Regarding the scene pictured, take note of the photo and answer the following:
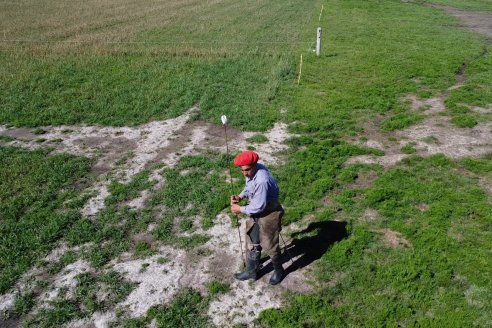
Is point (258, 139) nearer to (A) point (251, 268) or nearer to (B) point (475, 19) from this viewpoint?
(A) point (251, 268)

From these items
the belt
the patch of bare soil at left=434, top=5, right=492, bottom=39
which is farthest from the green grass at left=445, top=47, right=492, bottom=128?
the patch of bare soil at left=434, top=5, right=492, bottom=39

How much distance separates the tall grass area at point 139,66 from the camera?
14.7m

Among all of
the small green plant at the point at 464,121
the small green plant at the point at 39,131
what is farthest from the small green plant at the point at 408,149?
the small green plant at the point at 39,131

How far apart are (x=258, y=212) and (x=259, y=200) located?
0.21 metres

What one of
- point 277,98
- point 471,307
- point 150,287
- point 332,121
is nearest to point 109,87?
point 277,98

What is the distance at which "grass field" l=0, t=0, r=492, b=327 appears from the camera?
22.6 feet

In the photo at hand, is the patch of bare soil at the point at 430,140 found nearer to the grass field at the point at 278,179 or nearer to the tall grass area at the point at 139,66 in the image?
the grass field at the point at 278,179

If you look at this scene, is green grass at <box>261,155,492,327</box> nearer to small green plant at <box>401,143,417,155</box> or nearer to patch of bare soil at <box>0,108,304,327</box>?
patch of bare soil at <box>0,108,304,327</box>

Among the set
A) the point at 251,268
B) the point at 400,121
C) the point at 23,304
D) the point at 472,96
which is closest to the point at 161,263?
the point at 251,268

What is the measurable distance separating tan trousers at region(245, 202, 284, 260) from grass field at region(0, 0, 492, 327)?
2.82 ft

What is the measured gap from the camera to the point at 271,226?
6797 mm

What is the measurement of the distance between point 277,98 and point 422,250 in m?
9.32

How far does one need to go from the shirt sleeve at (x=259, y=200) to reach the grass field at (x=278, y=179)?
165 cm

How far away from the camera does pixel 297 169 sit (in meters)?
10.9
